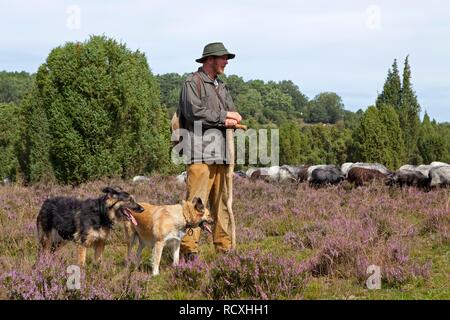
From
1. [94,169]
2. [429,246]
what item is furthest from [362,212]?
[94,169]

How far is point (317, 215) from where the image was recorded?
34.9ft

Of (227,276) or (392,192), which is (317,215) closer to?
(392,192)

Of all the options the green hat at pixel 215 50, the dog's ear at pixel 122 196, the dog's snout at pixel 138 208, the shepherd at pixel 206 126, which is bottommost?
the dog's snout at pixel 138 208

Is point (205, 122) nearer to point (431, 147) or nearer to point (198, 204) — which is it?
point (198, 204)

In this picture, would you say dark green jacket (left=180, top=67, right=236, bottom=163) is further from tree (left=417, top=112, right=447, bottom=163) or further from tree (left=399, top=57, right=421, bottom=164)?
tree (left=417, top=112, right=447, bottom=163)

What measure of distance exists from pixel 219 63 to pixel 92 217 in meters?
2.66

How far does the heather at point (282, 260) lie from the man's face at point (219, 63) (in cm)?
245

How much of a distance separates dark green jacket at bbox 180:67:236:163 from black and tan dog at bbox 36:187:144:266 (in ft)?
3.61

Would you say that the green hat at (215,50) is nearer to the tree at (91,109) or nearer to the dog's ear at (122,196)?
the dog's ear at (122,196)

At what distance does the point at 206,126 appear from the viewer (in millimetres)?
6711

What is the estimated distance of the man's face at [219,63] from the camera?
6.88 meters

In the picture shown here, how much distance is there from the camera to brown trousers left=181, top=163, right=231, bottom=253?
677cm

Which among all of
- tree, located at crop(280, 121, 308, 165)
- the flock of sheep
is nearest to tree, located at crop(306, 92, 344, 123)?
tree, located at crop(280, 121, 308, 165)

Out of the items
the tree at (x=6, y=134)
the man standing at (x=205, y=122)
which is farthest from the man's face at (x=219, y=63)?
the tree at (x=6, y=134)
